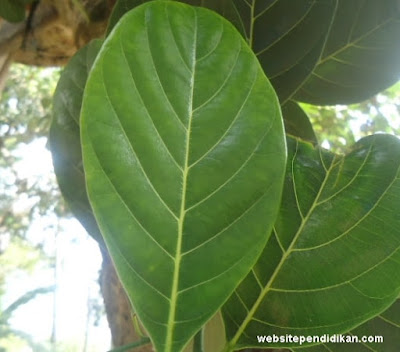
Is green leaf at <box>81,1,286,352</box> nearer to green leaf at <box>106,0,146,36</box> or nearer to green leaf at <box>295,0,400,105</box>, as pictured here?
green leaf at <box>106,0,146,36</box>

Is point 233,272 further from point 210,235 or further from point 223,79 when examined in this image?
point 223,79

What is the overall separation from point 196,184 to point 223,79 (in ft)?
0.25

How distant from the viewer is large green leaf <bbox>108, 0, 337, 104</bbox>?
22.4 inches

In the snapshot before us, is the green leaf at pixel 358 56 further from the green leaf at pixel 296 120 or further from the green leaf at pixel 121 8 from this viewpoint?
the green leaf at pixel 121 8

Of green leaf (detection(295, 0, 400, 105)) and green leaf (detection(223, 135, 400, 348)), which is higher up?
green leaf (detection(295, 0, 400, 105))

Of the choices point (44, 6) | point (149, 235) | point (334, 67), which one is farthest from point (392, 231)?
point (44, 6)

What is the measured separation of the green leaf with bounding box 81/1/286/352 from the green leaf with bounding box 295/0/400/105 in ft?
1.07

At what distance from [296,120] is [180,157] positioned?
1.34 feet

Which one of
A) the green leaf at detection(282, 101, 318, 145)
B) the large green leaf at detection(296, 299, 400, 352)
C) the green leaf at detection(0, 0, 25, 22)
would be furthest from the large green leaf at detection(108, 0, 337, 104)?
the green leaf at detection(0, 0, 25, 22)

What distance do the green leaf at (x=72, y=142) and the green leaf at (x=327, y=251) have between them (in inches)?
8.4

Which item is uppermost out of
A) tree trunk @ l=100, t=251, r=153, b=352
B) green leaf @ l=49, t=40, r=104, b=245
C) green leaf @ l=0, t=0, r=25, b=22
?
green leaf @ l=0, t=0, r=25, b=22

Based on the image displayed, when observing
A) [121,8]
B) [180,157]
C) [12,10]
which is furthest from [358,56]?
[12,10]

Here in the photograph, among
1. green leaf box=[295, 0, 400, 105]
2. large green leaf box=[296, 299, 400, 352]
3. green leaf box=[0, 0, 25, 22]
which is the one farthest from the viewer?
green leaf box=[0, 0, 25, 22]

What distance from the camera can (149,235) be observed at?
37cm
